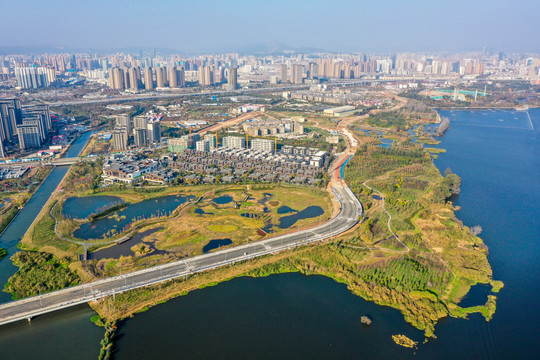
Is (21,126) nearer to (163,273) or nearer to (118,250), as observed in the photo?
Result: (118,250)

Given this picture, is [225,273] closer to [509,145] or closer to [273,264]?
[273,264]

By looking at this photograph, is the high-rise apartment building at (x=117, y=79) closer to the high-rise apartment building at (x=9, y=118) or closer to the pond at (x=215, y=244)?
the high-rise apartment building at (x=9, y=118)

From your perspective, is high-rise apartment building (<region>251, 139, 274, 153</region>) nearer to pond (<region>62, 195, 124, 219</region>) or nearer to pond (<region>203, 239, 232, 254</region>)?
pond (<region>62, 195, 124, 219</region>)

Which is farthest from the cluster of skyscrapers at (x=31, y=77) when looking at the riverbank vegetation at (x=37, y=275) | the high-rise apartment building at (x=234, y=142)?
the riverbank vegetation at (x=37, y=275)

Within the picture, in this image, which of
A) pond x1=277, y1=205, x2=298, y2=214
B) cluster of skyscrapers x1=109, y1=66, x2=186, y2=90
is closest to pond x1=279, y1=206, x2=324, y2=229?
pond x1=277, y1=205, x2=298, y2=214

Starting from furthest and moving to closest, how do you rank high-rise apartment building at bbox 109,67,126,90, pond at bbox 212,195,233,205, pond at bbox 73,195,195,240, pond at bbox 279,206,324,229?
high-rise apartment building at bbox 109,67,126,90 → pond at bbox 212,195,233,205 → pond at bbox 279,206,324,229 → pond at bbox 73,195,195,240

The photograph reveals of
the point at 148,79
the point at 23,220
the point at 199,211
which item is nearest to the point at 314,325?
the point at 199,211

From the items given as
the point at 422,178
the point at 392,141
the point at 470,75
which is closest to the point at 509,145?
the point at 392,141
